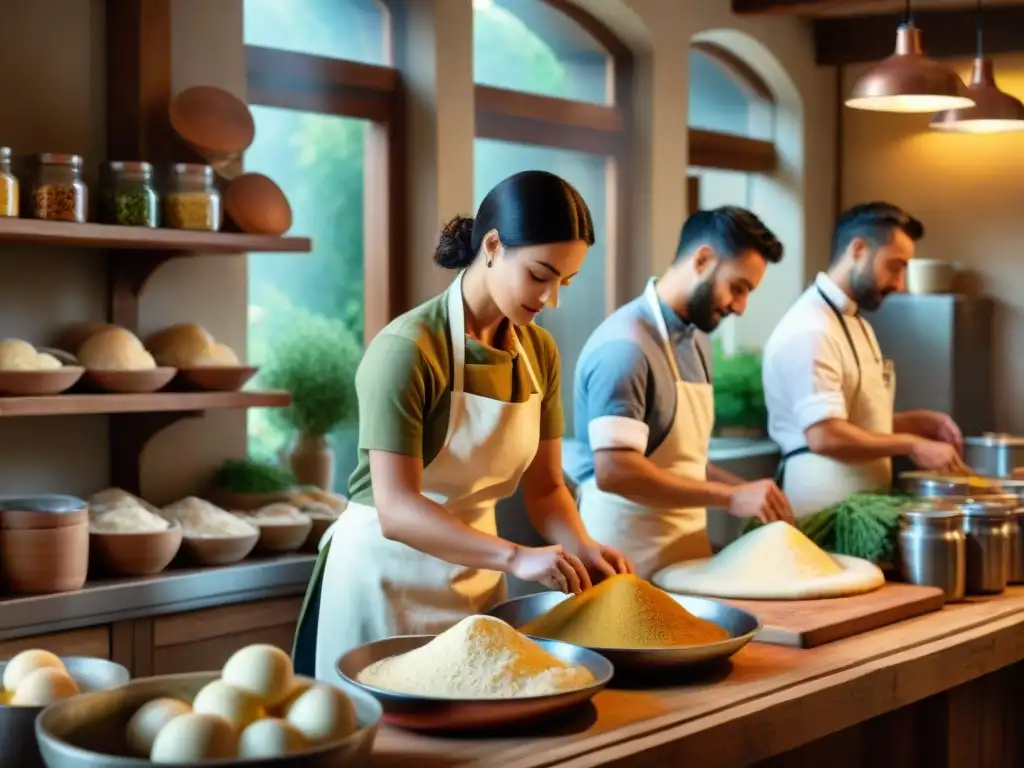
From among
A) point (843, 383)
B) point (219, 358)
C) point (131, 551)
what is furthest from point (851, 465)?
point (131, 551)

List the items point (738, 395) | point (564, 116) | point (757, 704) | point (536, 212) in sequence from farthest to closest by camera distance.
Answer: point (738, 395) → point (564, 116) → point (536, 212) → point (757, 704)

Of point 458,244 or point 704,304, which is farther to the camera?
point 704,304

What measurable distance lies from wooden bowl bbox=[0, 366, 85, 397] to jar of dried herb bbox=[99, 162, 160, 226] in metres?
0.38

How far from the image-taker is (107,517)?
3.32 m

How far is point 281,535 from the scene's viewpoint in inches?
143

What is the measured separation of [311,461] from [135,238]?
956 mm

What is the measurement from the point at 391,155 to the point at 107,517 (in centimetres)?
164

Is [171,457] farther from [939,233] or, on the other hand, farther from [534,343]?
[939,233]

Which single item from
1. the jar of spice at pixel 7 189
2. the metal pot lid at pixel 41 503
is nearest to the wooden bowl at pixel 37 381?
the metal pot lid at pixel 41 503

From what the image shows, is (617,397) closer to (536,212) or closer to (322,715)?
(536,212)

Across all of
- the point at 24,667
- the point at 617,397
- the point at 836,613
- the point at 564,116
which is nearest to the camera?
the point at 24,667

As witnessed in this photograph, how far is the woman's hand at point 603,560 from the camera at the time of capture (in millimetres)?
2383

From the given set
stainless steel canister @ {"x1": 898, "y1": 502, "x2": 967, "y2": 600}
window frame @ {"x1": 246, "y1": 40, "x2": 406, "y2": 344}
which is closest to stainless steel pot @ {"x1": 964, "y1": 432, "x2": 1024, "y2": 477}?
stainless steel canister @ {"x1": 898, "y1": 502, "x2": 967, "y2": 600}

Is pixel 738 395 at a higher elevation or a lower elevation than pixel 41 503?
higher
